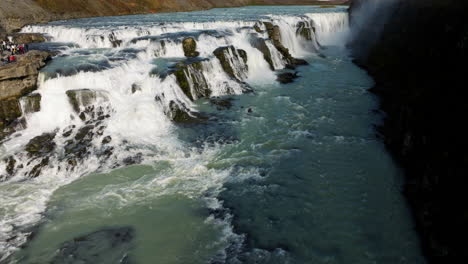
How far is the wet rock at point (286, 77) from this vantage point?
1179 inches

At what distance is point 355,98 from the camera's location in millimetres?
24609

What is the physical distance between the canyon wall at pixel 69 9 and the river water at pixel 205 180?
35.6 m

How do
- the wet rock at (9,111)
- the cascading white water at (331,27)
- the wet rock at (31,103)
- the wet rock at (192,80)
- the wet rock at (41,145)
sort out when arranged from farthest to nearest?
the cascading white water at (331,27)
the wet rock at (192,80)
the wet rock at (31,103)
the wet rock at (9,111)
the wet rock at (41,145)

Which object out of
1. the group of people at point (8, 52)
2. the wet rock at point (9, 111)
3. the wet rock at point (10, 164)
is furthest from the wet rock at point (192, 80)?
the wet rock at point (10, 164)

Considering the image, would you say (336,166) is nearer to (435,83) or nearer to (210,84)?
(435,83)

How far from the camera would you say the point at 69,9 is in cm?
6756

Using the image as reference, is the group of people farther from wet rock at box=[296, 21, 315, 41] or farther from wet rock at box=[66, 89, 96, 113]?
wet rock at box=[296, 21, 315, 41]

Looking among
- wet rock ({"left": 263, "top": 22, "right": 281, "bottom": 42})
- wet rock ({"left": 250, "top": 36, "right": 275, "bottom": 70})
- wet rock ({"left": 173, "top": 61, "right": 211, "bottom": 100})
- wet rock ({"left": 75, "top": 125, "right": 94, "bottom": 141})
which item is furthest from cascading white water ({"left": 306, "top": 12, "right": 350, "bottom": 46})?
wet rock ({"left": 75, "top": 125, "right": 94, "bottom": 141})

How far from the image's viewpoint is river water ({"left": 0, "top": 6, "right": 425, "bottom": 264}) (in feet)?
35.4

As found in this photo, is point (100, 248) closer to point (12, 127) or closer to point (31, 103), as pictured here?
point (12, 127)

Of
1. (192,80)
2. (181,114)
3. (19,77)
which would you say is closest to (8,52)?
(19,77)

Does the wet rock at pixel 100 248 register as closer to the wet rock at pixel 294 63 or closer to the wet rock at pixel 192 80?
the wet rock at pixel 192 80

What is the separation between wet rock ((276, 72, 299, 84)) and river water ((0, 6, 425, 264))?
7.26ft

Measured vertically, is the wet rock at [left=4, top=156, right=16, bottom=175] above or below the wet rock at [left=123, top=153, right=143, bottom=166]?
above
